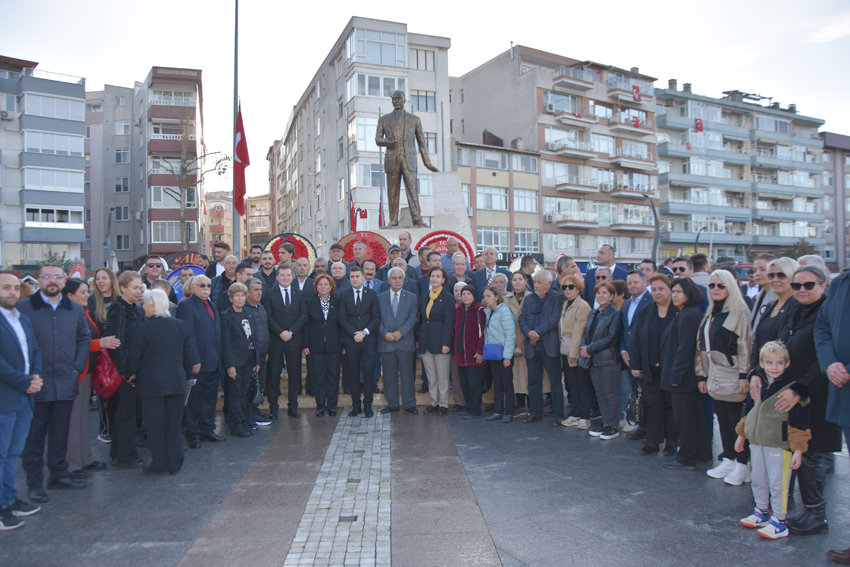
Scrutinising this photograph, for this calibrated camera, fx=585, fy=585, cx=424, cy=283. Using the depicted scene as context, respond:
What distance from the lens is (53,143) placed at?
40.2m

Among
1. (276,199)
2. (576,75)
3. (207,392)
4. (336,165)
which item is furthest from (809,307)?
(276,199)

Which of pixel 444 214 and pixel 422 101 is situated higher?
pixel 422 101

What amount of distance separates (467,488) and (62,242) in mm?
43232

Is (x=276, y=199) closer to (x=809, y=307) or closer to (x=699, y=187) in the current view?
(x=699, y=187)

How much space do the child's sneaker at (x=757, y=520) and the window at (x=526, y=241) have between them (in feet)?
138

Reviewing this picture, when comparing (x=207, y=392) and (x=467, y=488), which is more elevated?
(x=207, y=392)

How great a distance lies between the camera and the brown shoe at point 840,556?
4.00m

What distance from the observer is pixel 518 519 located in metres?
4.84

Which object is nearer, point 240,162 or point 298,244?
point 298,244

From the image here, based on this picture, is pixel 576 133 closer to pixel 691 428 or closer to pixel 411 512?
pixel 691 428

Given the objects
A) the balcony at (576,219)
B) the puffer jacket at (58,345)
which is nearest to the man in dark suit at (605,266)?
the puffer jacket at (58,345)

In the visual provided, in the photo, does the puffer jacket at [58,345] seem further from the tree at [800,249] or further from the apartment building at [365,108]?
the tree at [800,249]

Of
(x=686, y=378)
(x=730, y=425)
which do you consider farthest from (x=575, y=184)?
(x=730, y=425)

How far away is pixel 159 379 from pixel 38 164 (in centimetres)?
4169
